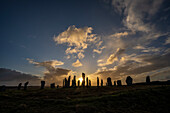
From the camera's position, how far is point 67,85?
79.2m

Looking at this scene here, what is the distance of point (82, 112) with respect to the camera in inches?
510

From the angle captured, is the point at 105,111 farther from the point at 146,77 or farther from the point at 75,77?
the point at 75,77

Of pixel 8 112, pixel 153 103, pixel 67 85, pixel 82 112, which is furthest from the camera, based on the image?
pixel 67 85

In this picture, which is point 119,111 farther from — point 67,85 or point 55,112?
point 67,85

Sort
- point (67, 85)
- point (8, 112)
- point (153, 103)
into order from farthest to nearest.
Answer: point (67, 85)
point (153, 103)
point (8, 112)

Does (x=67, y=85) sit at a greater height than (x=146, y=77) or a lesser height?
lesser

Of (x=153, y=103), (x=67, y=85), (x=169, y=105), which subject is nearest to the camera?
(x=169, y=105)

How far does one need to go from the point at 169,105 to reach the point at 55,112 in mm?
17179

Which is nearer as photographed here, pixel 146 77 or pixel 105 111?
pixel 105 111

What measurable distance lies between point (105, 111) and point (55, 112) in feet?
22.3

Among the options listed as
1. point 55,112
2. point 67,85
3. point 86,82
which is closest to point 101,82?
point 86,82

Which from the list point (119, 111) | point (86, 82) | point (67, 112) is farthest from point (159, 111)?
point (86, 82)

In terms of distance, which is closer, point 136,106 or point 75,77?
point 136,106

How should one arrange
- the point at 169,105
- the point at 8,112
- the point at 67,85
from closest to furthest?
the point at 8,112 < the point at 169,105 < the point at 67,85
